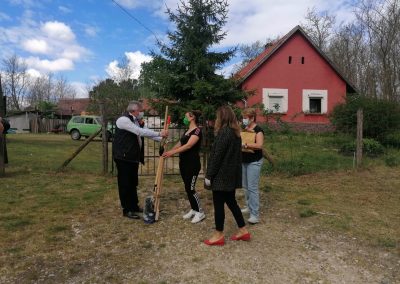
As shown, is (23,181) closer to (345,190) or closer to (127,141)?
(127,141)

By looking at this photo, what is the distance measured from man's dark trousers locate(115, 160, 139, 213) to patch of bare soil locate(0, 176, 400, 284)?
0.90 feet

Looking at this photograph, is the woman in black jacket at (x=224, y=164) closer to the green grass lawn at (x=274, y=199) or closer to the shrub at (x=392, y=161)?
the green grass lawn at (x=274, y=199)

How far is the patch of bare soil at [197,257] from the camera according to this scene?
14.7ft

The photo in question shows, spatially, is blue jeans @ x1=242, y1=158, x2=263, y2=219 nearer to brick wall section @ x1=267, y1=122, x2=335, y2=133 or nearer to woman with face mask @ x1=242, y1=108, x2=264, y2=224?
woman with face mask @ x1=242, y1=108, x2=264, y2=224

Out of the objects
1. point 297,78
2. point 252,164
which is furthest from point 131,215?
point 297,78

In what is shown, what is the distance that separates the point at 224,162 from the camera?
5.17 meters

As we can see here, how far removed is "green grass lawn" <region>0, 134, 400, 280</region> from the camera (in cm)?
566

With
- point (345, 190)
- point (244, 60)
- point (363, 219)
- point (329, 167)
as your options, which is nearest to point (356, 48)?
Result: point (244, 60)

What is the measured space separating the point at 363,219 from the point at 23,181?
717 cm

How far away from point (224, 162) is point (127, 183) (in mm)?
1871

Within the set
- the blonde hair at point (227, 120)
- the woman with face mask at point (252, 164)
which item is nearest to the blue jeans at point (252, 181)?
the woman with face mask at point (252, 164)

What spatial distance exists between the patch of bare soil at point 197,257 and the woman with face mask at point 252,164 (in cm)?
32

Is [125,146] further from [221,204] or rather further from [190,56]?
[190,56]

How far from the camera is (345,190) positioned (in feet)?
28.8
